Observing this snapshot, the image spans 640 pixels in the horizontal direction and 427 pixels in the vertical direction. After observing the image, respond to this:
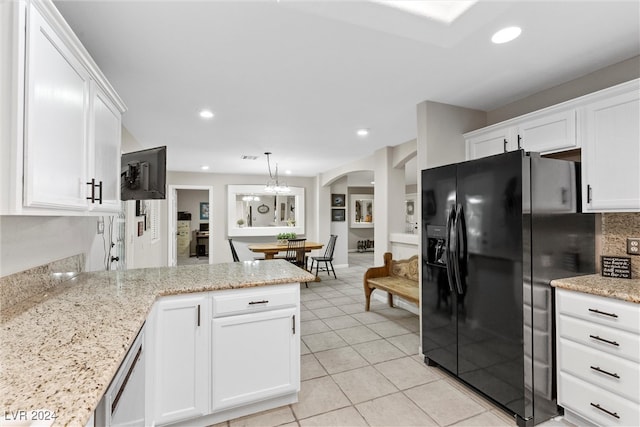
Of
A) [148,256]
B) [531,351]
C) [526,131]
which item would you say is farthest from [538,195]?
[148,256]

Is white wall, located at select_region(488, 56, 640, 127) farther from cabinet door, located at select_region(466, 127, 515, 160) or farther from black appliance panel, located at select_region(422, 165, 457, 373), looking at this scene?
black appliance panel, located at select_region(422, 165, 457, 373)

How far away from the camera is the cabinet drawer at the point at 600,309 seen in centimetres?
162

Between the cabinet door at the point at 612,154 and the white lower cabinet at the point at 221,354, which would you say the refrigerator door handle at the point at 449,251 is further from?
the white lower cabinet at the point at 221,354

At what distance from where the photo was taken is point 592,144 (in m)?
2.01

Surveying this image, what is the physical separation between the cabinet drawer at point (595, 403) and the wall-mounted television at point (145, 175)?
3.08 meters

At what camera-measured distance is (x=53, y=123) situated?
1167 millimetres

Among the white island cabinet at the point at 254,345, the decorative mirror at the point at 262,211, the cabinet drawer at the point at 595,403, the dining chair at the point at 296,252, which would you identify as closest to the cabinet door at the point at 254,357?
the white island cabinet at the point at 254,345

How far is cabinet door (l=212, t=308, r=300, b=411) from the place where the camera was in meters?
1.85

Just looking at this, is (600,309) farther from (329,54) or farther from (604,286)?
(329,54)

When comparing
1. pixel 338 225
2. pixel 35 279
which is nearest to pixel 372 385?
pixel 35 279

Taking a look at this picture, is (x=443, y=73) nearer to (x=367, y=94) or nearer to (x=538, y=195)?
(x=367, y=94)

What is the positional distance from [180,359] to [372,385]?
56.9 inches

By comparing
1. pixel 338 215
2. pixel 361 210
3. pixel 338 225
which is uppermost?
Result: pixel 361 210

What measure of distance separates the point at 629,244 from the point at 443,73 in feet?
5.84
